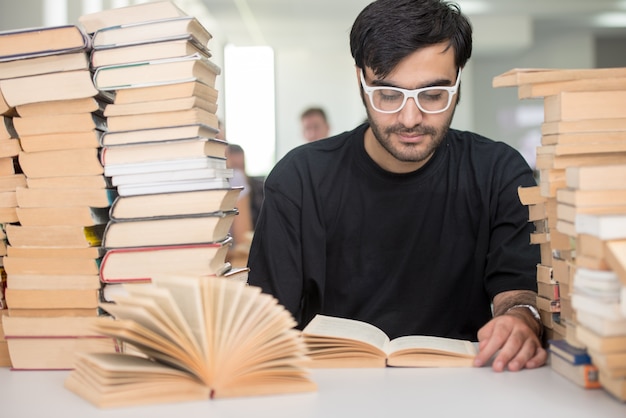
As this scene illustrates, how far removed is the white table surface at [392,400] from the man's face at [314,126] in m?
6.29

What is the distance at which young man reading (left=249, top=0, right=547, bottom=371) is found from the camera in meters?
2.00

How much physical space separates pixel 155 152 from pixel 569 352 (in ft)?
2.91

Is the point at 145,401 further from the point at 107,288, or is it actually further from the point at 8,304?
the point at 8,304

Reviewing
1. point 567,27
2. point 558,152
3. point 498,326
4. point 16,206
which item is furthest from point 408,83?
point 567,27

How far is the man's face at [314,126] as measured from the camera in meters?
7.61

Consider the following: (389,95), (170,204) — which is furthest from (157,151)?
(389,95)

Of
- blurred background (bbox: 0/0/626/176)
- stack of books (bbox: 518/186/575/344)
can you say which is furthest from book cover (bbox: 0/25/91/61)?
blurred background (bbox: 0/0/626/176)

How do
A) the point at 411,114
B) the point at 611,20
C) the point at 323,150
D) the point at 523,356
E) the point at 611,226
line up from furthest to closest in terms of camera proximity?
the point at 611,20 < the point at 323,150 < the point at 411,114 < the point at 523,356 < the point at 611,226

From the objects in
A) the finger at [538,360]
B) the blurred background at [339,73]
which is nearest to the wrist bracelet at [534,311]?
the finger at [538,360]

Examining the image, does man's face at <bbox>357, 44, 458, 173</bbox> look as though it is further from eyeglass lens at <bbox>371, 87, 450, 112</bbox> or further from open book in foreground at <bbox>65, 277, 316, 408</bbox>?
open book in foreground at <bbox>65, 277, 316, 408</bbox>

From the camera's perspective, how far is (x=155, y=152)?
156 cm

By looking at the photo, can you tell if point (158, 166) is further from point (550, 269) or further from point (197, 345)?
point (550, 269)

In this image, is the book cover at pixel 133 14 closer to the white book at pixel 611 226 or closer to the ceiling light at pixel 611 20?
the white book at pixel 611 226

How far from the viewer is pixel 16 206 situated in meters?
1.62
